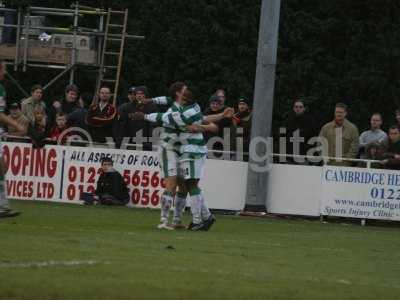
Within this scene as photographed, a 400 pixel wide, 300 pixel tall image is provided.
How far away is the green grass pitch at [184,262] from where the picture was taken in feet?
36.7

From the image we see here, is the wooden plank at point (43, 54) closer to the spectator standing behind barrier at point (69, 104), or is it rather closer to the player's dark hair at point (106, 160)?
the spectator standing behind barrier at point (69, 104)

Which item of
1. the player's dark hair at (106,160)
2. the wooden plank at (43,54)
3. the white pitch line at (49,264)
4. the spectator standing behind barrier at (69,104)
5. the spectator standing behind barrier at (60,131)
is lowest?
the white pitch line at (49,264)

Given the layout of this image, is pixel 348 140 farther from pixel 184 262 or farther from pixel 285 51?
pixel 285 51

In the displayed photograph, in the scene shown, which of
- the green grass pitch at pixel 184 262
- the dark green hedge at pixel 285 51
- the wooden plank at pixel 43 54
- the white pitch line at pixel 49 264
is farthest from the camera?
the dark green hedge at pixel 285 51

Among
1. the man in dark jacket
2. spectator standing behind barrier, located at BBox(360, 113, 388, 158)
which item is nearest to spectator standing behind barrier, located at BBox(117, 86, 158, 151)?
the man in dark jacket

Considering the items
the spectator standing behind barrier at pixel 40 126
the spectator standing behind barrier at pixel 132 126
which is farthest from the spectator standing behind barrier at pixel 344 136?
the spectator standing behind barrier at pixel 40 126

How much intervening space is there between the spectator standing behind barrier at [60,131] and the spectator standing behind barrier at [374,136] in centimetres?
558

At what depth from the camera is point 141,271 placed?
486 inches

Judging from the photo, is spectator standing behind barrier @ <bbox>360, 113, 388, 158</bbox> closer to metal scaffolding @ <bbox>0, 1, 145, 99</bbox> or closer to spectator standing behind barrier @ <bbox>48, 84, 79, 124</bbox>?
spectator standing behind barrier @ <bbox>48, 84, 79, 124</bbox>

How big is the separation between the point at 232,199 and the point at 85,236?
9.13 metres

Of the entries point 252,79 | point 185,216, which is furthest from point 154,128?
point 252,79

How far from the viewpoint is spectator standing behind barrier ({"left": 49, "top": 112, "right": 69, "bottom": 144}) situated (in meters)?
25.9

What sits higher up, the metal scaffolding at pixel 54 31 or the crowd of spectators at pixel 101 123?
the metal scaffolding at pixel 54 31

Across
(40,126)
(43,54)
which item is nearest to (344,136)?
(40,126)
